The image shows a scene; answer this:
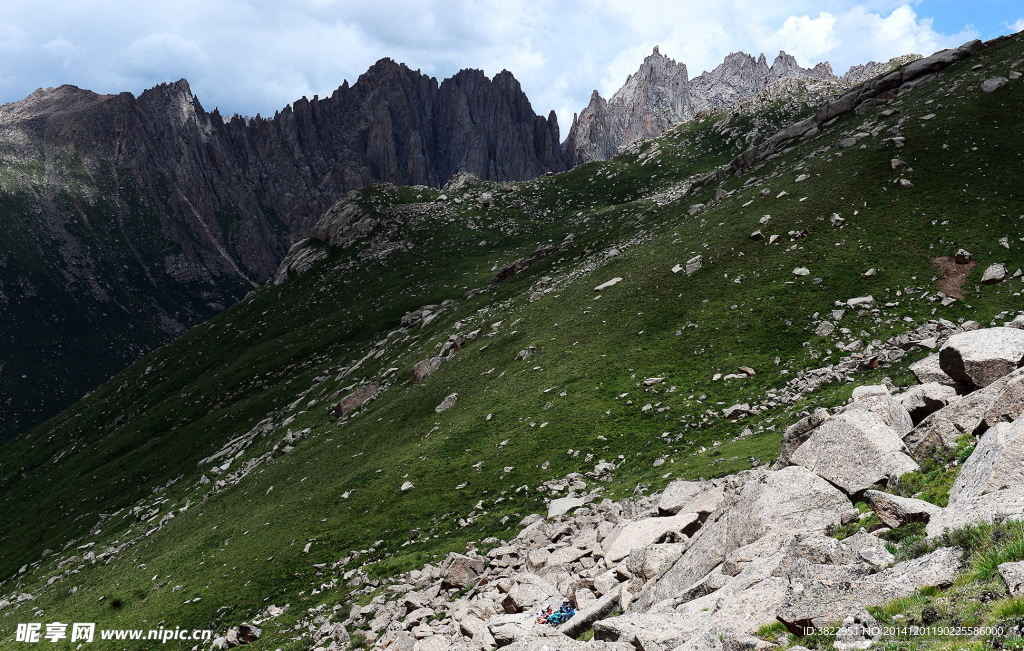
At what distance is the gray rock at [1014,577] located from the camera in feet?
23.9

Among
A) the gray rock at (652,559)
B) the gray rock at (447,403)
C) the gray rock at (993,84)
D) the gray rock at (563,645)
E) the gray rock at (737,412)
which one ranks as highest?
the gray rock at (993,84)

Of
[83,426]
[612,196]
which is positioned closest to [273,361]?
[83,426]

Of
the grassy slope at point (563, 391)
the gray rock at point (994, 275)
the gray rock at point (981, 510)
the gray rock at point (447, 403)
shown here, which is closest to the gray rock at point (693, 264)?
the grassy slope at point (563, 391)

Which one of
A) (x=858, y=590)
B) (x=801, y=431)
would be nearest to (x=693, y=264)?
(x=801, y=431)

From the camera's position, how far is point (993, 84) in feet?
196

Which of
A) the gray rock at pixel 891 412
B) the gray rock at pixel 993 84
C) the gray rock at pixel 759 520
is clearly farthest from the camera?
the gray rock at pixel 993 84

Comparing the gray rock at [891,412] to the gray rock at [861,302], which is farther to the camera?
the gray rock at [861,302]

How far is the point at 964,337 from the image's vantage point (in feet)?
65.9

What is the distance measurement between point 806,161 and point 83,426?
14367cm

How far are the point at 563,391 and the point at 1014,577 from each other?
36.2 m

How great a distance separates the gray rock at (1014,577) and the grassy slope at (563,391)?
755 inches

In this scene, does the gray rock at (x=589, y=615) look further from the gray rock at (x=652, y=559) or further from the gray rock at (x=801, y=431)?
the gray rock at (x=801, y=431)

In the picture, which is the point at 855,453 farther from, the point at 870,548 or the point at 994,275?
the point at 994,275

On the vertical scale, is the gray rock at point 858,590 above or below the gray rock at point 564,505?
above
